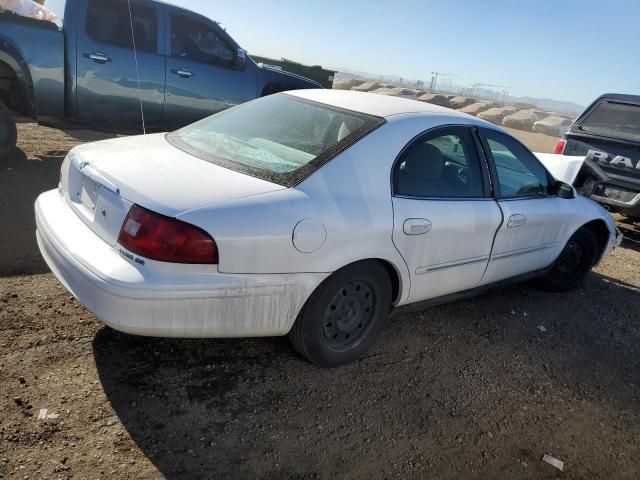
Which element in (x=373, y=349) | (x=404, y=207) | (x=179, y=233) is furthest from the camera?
(x=373, y=349)

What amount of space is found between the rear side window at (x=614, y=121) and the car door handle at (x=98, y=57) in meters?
6.54

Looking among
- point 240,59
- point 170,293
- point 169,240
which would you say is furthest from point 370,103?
point 240,59

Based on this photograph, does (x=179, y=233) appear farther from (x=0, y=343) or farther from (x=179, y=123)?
(x=179, y=123)

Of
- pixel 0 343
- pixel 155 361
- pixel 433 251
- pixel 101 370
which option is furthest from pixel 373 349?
pixel 0 343

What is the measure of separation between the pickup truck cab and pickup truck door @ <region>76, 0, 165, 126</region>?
5.94 m

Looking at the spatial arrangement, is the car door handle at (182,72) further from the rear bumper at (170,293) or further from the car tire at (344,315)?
the car tire at (344,315)

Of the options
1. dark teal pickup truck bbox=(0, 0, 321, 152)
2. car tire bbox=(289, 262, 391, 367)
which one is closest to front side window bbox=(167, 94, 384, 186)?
car tire bbox=(289, 262, 391, 367)

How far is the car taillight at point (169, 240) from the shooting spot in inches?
92.0

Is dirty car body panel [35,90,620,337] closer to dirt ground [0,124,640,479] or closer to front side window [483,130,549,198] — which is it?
front side window [483,130,549,198]

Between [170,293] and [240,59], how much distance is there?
19.1 feet

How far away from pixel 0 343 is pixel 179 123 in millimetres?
4868

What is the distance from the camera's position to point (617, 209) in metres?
7.17

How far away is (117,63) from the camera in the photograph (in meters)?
6.35

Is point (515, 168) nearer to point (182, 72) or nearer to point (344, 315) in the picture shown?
point (344, 315)
